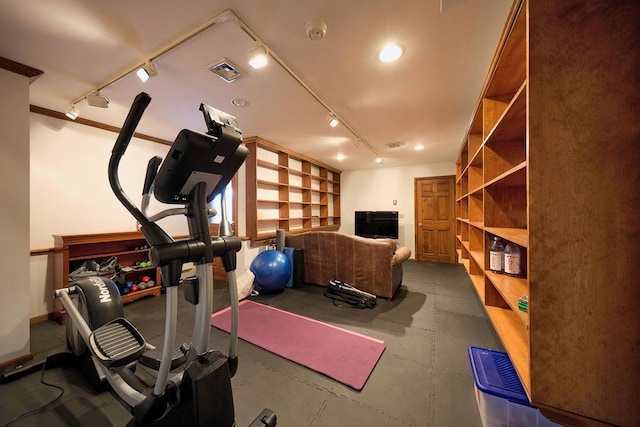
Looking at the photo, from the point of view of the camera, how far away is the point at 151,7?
1394 millimetres

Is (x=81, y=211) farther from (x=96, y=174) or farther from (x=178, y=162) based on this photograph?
(x=178, y=162)

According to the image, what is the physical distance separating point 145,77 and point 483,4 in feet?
8.34

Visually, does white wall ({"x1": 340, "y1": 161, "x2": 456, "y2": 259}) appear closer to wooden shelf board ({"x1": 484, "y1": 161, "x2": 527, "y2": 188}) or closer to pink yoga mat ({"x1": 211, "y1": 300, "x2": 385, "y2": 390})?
pink yoga mat ({"x1": 211, "y1": 300, "x2": 385, "y2": 390})

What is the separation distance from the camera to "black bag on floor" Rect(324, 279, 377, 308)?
3.03 m

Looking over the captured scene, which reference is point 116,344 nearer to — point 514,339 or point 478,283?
point 514,339

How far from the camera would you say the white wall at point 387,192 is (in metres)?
6.05

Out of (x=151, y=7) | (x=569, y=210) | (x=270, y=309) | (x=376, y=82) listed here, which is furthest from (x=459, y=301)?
(x=151, y=7)

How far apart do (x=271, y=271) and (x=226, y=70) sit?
259 centimetres

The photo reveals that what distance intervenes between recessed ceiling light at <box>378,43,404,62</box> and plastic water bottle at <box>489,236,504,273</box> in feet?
5.53

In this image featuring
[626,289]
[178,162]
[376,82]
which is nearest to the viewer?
[626,289]

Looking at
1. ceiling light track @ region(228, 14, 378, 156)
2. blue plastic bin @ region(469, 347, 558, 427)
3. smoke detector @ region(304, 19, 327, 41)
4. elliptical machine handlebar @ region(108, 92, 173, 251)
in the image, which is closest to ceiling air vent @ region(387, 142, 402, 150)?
ceiling light track @ region(228, 14, 378, 156)

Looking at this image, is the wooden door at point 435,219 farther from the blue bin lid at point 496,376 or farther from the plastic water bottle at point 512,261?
the blue bin lid at point 496,376

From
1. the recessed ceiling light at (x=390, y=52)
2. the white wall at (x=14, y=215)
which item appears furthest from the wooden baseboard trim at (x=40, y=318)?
the recessed ceiling light at (x=390, y=52)

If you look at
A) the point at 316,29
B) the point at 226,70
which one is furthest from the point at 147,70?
the point at 316,29
